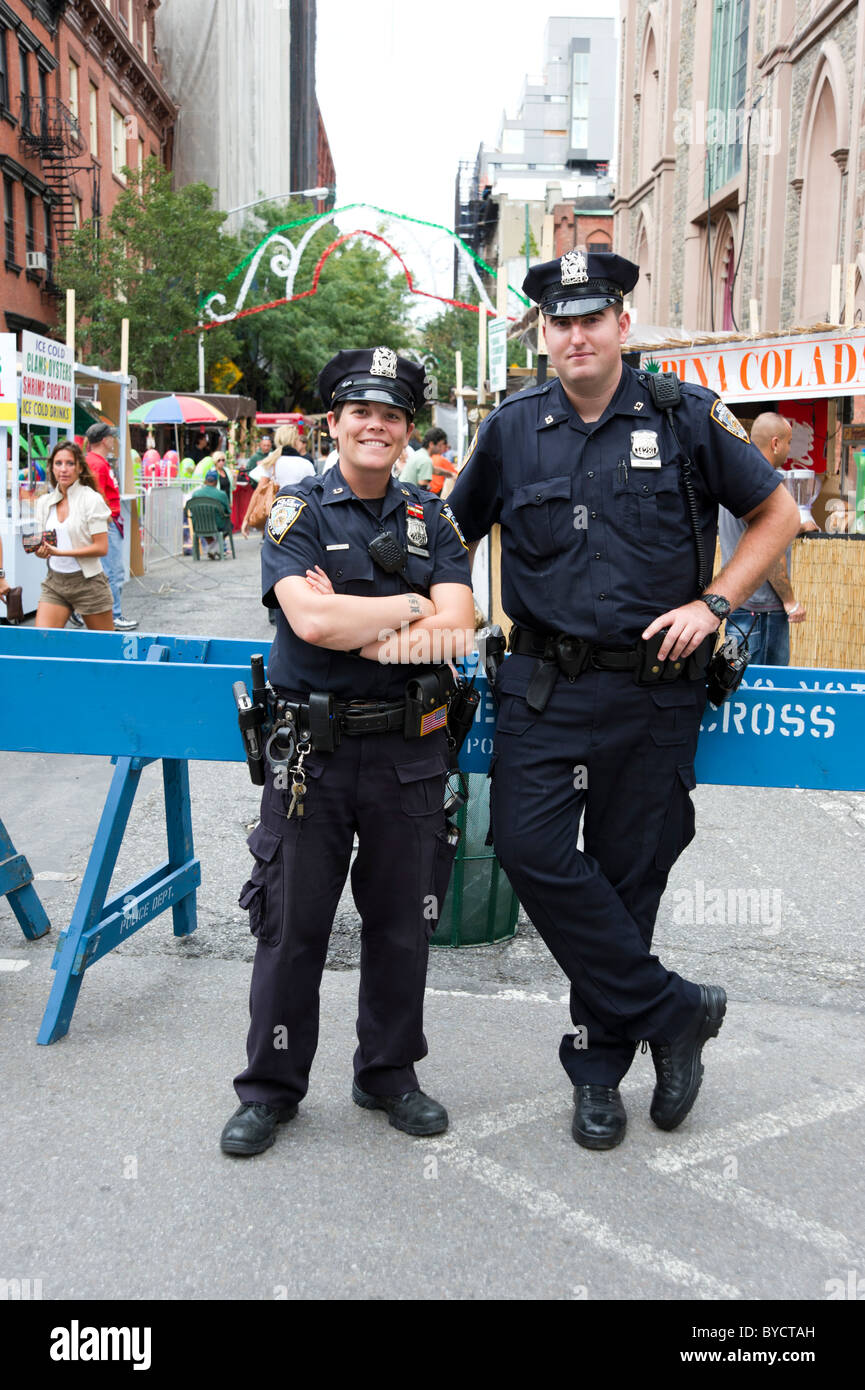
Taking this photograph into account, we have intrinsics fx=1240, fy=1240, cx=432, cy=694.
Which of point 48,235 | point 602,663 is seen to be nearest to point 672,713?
point 602,663

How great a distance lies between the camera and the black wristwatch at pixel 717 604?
3.24m

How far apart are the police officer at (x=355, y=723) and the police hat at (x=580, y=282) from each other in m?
0.40

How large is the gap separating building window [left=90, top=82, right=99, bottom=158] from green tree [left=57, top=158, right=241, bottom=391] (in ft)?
18.8

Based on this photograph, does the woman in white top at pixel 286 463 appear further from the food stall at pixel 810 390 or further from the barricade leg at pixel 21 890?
the barricade leg at pixel 21 890

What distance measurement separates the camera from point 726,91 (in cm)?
2312

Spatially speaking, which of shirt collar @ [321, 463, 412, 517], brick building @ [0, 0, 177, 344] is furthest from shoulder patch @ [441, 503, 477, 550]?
brick building @ [0, 0, 177, 344]

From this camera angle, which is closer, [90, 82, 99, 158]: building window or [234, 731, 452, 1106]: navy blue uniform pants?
[234, 731, 452, 1106]: navy blue uniform pants

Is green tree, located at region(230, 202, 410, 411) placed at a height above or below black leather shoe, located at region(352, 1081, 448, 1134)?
above

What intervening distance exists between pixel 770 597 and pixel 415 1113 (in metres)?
4.41

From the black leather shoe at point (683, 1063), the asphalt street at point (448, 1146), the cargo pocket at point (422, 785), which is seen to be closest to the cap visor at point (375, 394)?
the cargo pocket at point (422, 785)

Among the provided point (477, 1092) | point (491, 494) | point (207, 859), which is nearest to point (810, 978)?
point (477, 1092)

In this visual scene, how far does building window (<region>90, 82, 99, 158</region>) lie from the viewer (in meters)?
36.3

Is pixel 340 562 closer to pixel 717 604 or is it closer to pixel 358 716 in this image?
pixel 358 716

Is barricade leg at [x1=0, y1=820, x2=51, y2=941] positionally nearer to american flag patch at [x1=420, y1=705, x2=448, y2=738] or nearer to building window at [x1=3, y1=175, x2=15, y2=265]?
american flag patch at [x1=420, y1=705, x2=448, y2=738]
